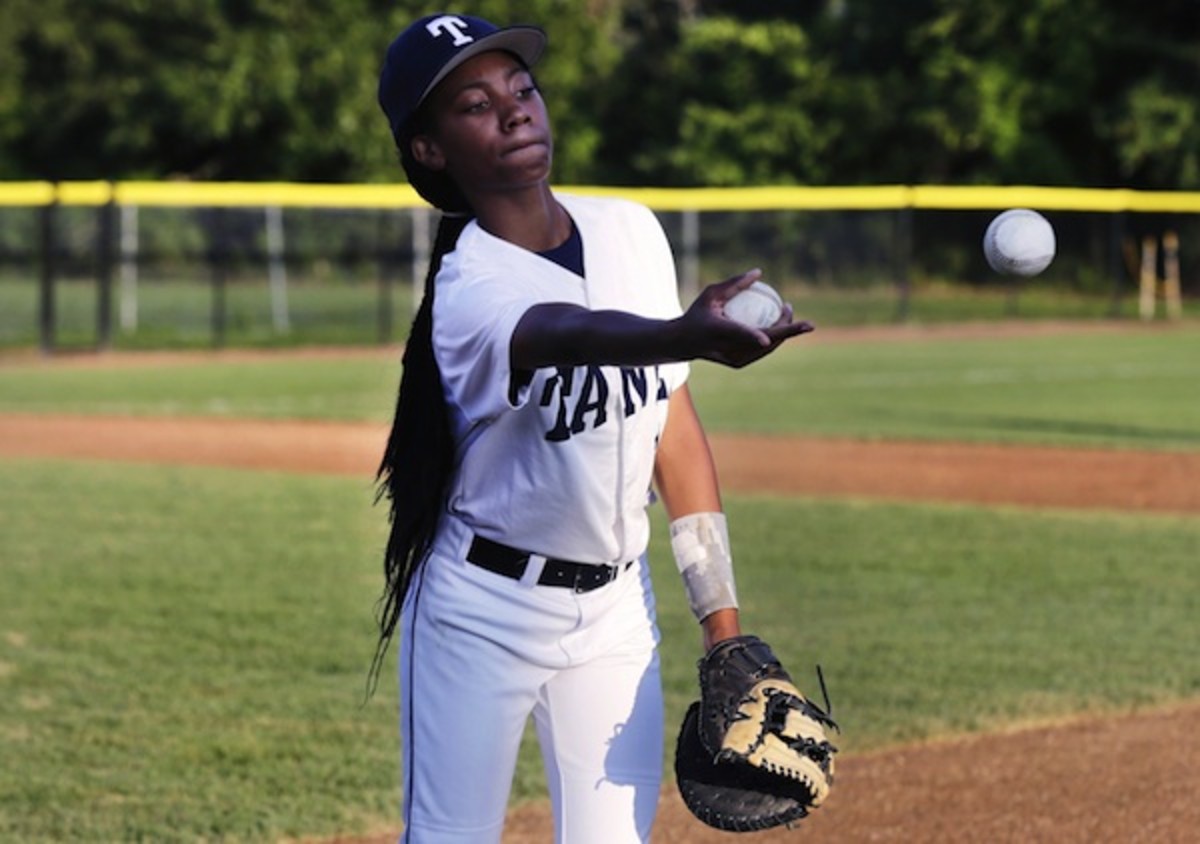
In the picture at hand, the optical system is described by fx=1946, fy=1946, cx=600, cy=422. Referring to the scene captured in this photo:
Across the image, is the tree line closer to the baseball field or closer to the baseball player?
the baseball field

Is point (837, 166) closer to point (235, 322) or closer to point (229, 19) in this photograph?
point (229, 19)

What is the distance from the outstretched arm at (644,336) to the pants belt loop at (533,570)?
36 centimetres

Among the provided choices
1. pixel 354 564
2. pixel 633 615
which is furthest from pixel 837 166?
pixel 633 615

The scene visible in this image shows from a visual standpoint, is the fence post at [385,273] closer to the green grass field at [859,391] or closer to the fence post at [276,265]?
the fence post at [276,265]

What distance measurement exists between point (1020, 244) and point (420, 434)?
1.05 m

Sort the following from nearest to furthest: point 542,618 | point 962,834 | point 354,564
A: point 542,618, point 962,834, point 354,564

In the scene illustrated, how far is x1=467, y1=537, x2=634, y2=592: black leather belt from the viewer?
2.97 meters

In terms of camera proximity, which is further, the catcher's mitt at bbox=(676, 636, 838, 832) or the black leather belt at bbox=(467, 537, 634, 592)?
the black leather belt at bbox=(467, 537, 634, 592)

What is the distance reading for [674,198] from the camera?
28.0 metres

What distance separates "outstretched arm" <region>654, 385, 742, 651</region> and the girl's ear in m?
0.51

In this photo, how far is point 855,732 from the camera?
5848mm

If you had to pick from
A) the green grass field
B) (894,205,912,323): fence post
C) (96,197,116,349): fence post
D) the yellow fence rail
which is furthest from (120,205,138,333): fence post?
(894,205,912,323): fence post

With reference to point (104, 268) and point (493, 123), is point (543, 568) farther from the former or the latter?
point (104, 268)

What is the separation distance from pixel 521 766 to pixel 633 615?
270cm
